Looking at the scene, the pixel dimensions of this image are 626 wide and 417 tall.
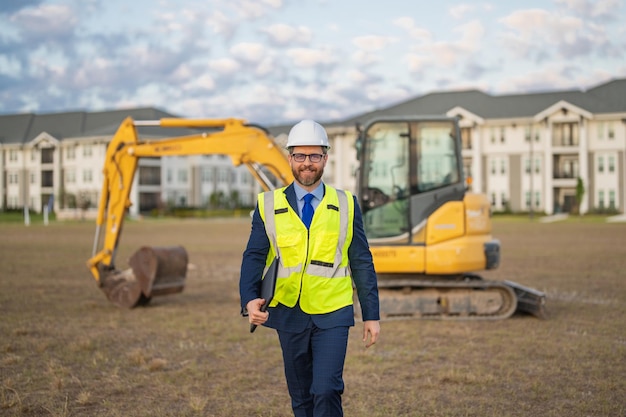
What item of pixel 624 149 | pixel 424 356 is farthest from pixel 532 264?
pixel 624 149

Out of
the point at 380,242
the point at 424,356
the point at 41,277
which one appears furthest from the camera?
the point at 41,277

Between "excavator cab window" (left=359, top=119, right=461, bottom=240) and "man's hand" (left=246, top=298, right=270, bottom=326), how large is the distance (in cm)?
738

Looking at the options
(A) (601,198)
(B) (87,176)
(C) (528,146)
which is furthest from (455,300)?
(B) (87,176)

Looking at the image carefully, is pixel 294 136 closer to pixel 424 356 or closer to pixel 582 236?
pixel 424 356

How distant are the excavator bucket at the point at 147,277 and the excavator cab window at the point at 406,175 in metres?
3.80

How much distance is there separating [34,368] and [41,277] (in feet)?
35.8

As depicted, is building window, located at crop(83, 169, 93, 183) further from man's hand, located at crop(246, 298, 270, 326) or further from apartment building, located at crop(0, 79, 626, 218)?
man's hand, located at crop(246, 298, 270, 326)

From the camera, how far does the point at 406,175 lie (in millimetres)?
11930

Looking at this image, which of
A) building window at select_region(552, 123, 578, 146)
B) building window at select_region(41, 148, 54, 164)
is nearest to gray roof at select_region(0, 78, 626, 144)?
building window at select_region(552, 123, 578, 146)

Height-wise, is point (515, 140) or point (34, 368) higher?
point (515, 140)

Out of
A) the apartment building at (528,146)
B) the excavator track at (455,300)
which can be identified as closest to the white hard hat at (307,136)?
the excavator track at (455,300)

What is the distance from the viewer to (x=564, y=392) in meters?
7.50

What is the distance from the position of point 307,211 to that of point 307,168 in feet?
0.90

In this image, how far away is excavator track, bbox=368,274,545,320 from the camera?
11984 millimetres
